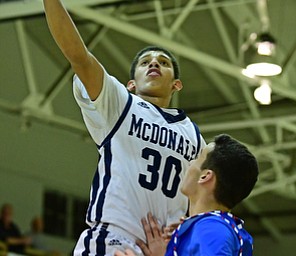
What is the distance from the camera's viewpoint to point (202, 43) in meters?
18.8

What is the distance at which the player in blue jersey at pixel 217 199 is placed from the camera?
3715 mm

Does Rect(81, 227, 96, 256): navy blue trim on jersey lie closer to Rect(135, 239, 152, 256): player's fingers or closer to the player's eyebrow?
Rect(135, 239, 152, 256): player's fingers

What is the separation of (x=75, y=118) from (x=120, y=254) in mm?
17086

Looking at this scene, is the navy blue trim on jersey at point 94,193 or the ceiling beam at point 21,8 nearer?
the navy blue trim on jersey at point 94,193

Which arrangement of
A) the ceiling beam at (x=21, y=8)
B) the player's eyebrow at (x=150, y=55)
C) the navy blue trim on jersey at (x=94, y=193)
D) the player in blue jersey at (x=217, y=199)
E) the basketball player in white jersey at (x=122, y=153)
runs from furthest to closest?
1. the ceiling beam at (x=21, y=8)
2. the player's eyebrow at (x=150, y=55)
3. the navy blue trim on jersey at (x=94, y=193)
4. the basketball player in white jersey at (x=122, y=153)
5. the player in blue jersey at (x=217, y=199)

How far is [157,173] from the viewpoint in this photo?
452 cm

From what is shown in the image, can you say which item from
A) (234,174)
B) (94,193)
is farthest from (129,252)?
(234,174)

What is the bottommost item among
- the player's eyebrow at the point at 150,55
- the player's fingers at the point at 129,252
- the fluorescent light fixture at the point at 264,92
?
the player's fingers at the point at 129,252

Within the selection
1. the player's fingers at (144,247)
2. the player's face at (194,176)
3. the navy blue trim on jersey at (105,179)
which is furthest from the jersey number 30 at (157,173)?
the player's face at (194,176)

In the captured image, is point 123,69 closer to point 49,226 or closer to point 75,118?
point 75,118

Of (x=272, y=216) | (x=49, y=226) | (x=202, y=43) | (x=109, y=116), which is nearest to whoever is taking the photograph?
(x=109, y=116)

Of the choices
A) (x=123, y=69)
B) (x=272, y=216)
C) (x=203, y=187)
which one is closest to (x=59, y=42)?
(x=203, y=187)

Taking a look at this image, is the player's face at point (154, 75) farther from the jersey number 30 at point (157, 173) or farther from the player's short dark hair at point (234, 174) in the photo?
the player's short dark hair at point (234, 174)

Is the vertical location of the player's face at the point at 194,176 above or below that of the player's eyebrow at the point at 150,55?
below
